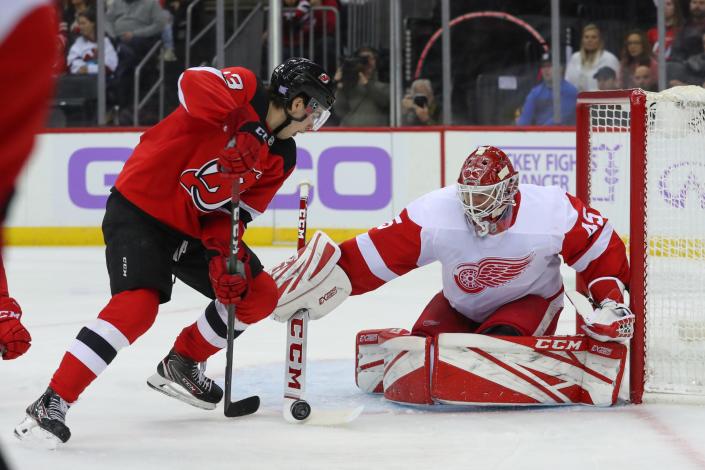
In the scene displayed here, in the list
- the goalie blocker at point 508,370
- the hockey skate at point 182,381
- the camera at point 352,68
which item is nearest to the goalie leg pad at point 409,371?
the goalie blocker at point 508,370

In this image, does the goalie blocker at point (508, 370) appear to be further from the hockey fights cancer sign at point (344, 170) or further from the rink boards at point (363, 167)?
the rink boards at point (363, 167)

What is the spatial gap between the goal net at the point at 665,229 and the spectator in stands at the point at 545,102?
140 inches

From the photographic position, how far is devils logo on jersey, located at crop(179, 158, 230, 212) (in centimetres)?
→ 262

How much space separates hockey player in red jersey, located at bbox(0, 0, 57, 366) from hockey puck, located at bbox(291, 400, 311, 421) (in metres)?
1.83

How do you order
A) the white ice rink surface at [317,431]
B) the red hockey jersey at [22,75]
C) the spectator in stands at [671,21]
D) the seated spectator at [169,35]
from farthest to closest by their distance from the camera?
1. the seated spectator at [169,35]
2. the spectator in stands at [671,21]
3. the white ice rink surface at [317,431]
4. the red hockey jersey at [22,75]

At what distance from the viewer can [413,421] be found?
2.71 metres

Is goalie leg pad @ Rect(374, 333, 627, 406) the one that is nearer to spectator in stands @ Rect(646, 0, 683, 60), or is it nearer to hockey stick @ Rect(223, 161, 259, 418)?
hockey stick @ Rect(223, 161, 259, 418)

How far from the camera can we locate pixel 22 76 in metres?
0.85

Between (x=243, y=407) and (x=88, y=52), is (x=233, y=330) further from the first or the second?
(x=88, y=52)

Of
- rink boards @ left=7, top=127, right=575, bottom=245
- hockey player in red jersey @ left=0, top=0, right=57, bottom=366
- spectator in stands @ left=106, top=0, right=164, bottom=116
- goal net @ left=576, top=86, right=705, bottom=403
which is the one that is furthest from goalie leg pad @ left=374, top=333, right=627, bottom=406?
spectator in stands @ left=106, top=0, right=164, bottom=116

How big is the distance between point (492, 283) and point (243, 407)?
0.68 meters

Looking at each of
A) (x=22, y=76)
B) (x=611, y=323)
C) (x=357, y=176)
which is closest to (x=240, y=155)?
(x=611, y=323)

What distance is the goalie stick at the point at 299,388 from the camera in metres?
2.68

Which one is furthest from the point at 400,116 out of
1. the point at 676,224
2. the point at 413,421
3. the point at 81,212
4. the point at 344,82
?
the point at 413,421
